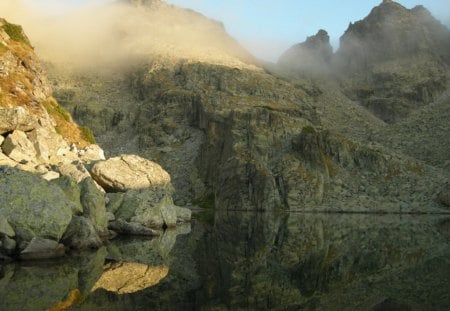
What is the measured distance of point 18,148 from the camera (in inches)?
1711

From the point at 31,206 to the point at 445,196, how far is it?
9035 centimetres

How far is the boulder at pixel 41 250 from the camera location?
2784 centimetres

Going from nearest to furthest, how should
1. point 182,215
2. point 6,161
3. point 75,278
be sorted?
point 75,278, point 6,161, point 182,215

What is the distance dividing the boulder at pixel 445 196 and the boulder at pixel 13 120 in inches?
3248

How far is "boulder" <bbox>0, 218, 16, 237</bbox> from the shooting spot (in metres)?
27.8

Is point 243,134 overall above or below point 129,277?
below

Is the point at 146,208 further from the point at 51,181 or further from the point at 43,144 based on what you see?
the point at 51,181

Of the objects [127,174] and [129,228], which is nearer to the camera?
[129,228]

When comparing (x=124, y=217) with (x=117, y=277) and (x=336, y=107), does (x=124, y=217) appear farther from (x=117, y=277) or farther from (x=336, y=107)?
(x=336, y=107)

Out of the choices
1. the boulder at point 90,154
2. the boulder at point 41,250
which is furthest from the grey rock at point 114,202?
the boulder at point 41,250

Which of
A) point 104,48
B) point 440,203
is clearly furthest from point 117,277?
point 104,48

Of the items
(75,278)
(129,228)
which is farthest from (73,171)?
(75,278)

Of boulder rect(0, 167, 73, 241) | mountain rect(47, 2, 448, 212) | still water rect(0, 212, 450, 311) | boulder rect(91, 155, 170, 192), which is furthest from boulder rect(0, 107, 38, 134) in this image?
mountain rect(47, 2, 448, 212)

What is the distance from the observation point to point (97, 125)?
149 meters
